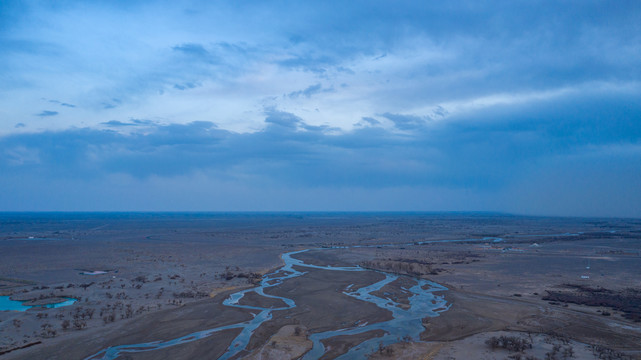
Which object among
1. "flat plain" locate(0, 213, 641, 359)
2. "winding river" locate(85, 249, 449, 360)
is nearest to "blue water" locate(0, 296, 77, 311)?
"flat plain" locate(0, 213, 641, 359)

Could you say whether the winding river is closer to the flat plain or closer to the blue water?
the flat plain

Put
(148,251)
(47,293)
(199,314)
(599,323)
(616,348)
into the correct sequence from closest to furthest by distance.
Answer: (616,348) < (599,323) < (199,314) < (47,293) < (148,251)

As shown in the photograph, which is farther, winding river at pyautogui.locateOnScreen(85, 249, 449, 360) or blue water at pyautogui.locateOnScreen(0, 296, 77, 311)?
blue water at pyautogui.locateOnScreen(0, 296, 77, 311)

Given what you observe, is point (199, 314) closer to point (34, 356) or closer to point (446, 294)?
point (34, 356)

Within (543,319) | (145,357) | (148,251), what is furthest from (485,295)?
(148,251)

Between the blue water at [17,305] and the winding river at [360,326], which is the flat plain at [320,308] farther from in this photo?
the blue water at [17,305]

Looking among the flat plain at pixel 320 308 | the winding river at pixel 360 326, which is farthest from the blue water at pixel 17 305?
the winding river at pixel 360 326

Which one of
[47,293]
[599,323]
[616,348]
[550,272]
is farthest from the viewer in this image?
[550,272]

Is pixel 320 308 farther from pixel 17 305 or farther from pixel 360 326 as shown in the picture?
pixel 17 305
